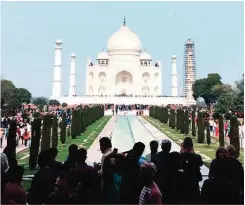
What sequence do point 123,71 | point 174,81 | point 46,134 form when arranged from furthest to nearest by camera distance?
point 123,71 < point 174,81 < point 46,134

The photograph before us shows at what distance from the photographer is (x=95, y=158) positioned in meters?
9.88

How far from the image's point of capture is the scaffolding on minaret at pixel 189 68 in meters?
52.7

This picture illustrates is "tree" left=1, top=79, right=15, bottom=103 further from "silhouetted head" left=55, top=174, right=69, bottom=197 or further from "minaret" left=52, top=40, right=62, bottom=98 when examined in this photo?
"silhouetted head" left=55, top=174, right=69, bottom=197

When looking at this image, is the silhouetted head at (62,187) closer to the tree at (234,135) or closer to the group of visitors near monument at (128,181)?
the group of visitors near monument at (128,181)

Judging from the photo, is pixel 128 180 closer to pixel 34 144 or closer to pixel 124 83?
pixel 34 144

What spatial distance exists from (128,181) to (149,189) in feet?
1.63

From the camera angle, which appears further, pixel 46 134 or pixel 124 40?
pixel 124 40

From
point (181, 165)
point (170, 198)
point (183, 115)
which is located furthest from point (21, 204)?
point (183, 115)

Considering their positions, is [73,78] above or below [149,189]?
above

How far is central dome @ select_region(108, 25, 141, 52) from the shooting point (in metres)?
50.7

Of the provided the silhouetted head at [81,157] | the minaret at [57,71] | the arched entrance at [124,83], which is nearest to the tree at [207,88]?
the arched entrance at [124,83]

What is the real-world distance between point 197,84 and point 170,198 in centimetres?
4187

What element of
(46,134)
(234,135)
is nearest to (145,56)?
(234,135)

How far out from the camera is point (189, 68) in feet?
175
